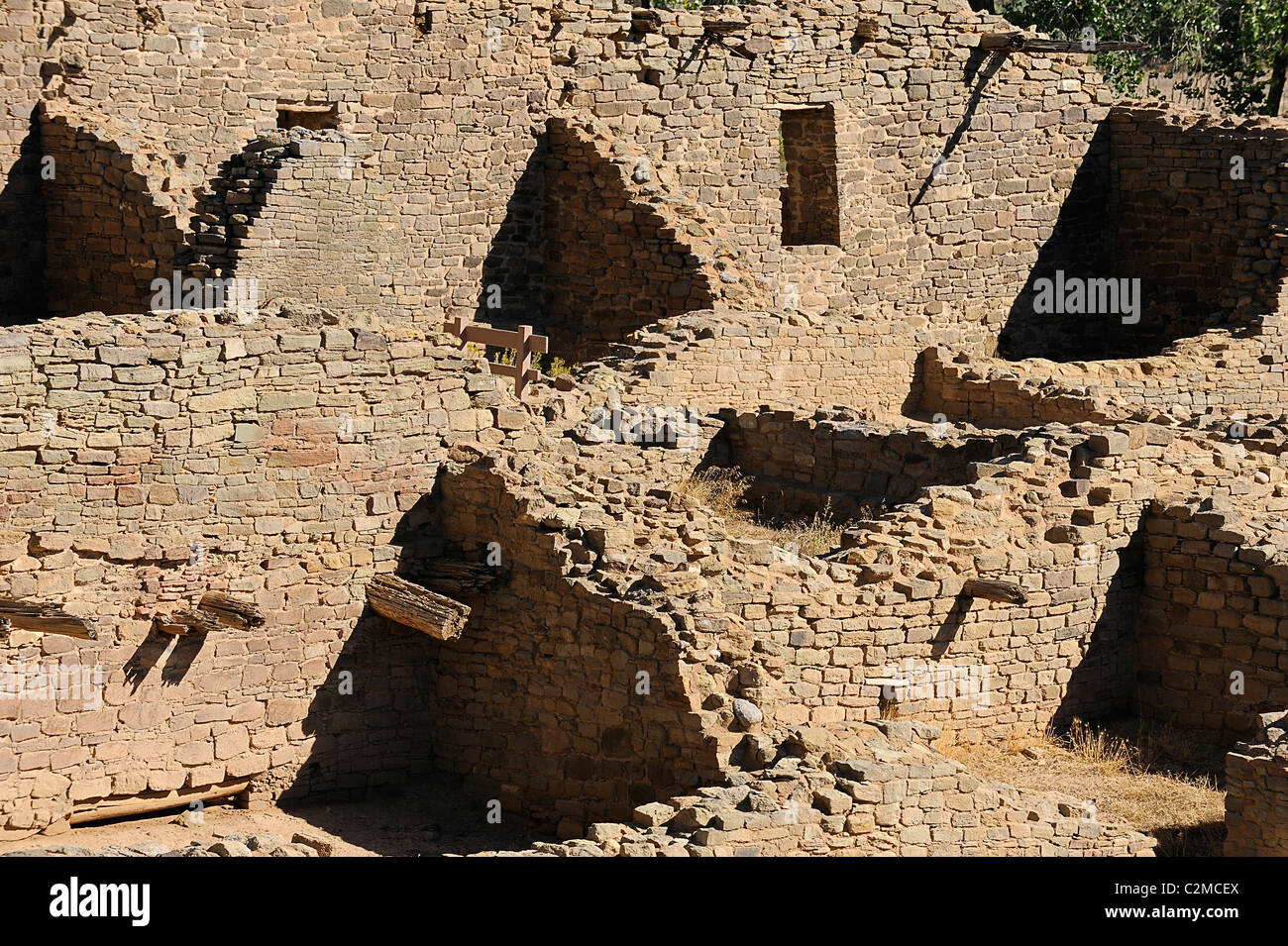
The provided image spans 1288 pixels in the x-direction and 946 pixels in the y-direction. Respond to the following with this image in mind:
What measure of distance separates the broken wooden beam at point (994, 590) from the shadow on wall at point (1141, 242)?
1121cm

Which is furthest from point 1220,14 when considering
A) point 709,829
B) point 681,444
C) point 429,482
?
point 709,829

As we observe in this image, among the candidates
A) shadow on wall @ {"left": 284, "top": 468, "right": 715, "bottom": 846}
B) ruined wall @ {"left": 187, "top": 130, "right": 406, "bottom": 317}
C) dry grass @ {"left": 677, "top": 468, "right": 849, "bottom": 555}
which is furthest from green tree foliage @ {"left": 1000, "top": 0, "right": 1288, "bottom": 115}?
shadow on wall @ {"left": 284, "top": 468, "right": 715, "bottom": 846}

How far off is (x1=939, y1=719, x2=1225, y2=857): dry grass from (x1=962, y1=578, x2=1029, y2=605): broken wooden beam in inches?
40.3

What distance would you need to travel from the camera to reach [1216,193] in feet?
95.9

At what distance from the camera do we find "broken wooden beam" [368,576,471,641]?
1833cm

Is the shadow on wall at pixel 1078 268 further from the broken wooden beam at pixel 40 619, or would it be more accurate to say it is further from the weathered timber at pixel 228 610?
the broken wooden beam at pixel 40 619

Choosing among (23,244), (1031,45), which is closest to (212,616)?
(23,244)

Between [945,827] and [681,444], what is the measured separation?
606cm

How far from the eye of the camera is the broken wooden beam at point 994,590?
723 inches

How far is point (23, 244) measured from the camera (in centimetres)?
2509

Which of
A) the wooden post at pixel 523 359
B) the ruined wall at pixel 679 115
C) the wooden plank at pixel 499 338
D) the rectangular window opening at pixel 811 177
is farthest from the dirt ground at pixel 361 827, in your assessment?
the rectangular window opening at pixel 811 177

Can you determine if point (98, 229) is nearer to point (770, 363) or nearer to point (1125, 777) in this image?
point (770, 363)
